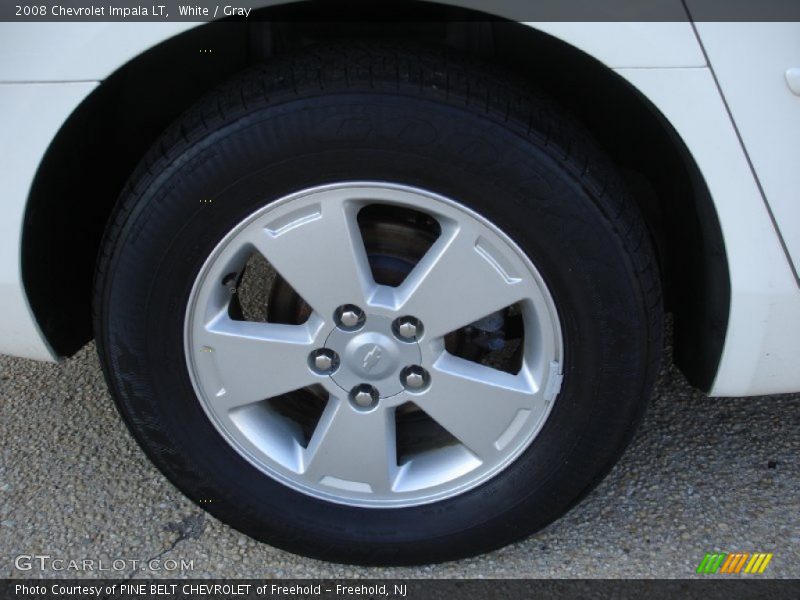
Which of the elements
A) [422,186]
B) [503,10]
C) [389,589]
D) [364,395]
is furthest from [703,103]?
[389,589]

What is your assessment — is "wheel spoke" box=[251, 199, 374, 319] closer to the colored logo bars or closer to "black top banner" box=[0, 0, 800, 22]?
"black top banner" box=[0, 0, 800, 22]

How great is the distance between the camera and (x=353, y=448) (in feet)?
5.93

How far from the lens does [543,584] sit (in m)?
1.88

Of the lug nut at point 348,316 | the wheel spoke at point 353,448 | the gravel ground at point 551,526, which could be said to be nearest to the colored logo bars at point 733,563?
the gravel ground at point 551,526

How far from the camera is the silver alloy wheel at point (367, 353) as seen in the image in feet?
5.33

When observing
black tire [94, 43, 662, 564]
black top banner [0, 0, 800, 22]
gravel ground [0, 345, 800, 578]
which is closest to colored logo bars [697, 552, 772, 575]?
gravel ground [0, 345, 800, 578]

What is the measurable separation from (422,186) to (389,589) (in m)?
0.87

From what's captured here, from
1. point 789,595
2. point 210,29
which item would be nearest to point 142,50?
point 210,29

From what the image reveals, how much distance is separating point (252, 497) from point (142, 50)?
0.91 m

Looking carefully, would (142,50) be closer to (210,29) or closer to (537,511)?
(210,29)

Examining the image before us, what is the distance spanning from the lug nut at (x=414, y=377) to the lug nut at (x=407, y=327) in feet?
0.24

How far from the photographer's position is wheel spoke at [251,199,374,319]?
1.62 m

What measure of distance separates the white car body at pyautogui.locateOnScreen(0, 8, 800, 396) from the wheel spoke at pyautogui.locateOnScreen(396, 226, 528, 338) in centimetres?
39

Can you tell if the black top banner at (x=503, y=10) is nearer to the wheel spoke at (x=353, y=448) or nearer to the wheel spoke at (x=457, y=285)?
the wheel spoke at (x=457, y=285)
